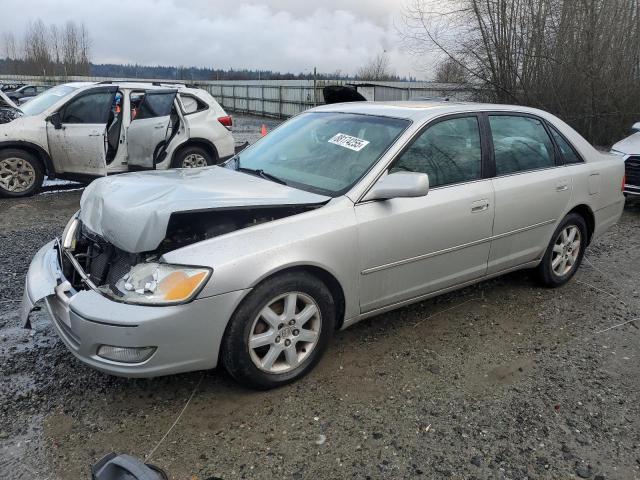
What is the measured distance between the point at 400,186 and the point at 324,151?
0.77m

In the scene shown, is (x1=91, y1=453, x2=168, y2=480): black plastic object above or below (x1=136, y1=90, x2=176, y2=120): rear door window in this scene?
below

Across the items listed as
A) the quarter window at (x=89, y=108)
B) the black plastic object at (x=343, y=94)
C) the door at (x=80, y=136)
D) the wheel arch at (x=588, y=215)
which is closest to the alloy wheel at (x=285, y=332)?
the wheel arch at (x=588, y=215)

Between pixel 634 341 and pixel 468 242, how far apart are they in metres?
1.41

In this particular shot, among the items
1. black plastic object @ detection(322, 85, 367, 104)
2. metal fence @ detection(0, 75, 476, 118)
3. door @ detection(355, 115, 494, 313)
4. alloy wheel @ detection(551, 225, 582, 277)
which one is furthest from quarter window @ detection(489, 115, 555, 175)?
metal fence @ detection(0, 75, 476, 118)

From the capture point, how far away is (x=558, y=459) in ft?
8.31

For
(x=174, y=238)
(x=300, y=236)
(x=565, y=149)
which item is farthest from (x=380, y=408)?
(x=565, y=149)

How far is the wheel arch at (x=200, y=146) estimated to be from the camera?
831 centimetres

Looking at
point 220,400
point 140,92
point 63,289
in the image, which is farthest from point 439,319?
point 140,92

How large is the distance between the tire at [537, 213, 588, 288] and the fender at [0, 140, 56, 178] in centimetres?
675

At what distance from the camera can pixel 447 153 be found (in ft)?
12.1

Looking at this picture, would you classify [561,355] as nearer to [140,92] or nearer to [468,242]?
[468,242]

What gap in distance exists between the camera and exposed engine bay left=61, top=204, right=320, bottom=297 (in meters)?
2.93

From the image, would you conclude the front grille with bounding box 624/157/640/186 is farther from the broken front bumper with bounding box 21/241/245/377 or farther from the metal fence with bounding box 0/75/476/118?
the broken front bumper with bounding box 21/241/245/377

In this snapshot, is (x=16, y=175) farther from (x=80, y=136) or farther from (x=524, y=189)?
(x=524, y=189)
